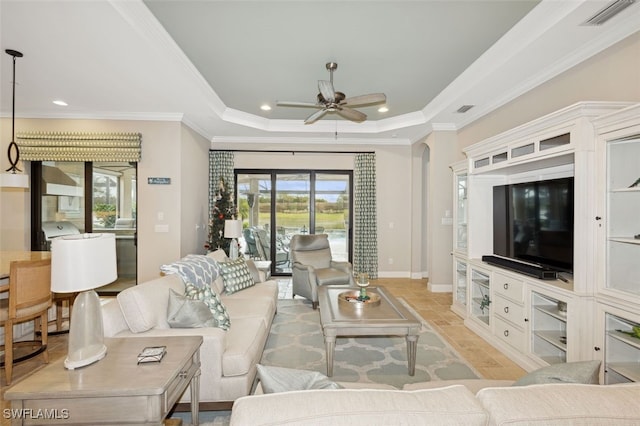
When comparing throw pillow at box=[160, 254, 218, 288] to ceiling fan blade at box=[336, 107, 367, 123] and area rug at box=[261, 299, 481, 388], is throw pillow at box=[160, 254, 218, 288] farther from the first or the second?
ceiling fan blade at box=[336, 107, 367, 123]

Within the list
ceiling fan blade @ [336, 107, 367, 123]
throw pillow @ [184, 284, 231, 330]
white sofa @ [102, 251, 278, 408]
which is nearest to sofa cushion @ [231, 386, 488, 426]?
white sofa @ [102, 251, 278, 408]

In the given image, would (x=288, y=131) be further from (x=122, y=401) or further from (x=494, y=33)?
(x=122, y=401)

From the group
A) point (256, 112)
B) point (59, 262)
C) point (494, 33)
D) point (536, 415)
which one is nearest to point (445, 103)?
point (494, 33)

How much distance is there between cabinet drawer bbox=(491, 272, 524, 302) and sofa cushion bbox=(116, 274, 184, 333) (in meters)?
3.16

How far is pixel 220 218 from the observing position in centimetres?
546

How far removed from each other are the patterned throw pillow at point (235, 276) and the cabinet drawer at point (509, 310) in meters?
2.84

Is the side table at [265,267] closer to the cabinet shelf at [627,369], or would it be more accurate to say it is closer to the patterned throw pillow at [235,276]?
the patterned throw pillow at [235,276]

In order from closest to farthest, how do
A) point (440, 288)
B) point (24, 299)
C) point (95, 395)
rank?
point (95, 395)
point (24, 299)
point (440, 288)

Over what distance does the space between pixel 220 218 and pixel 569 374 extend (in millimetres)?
5132

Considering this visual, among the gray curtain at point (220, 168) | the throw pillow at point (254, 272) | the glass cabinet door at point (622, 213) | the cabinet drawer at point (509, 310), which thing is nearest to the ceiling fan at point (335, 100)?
the glass cabinet door at point (622, 213)

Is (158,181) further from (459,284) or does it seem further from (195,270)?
(459,284)

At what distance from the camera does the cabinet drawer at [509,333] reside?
113 inches

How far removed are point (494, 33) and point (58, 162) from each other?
6.25 metres

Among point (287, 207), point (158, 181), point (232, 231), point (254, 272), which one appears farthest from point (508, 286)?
point (158, 181)
